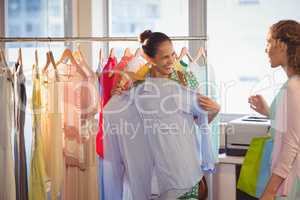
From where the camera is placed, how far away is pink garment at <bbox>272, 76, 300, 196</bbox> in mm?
1785

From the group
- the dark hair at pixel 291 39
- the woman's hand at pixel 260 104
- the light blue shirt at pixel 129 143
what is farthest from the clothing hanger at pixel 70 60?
the dark hair at pixel 291 39

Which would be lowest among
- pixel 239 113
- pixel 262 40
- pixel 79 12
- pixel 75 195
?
pixel 75 195

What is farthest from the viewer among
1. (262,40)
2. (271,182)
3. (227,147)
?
(262,40)

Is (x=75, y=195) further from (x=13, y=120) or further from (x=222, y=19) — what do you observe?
(x=222, y=19)

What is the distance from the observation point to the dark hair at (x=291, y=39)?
1.86m

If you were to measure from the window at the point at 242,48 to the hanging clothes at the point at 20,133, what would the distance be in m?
1.28

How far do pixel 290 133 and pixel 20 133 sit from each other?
128 cm

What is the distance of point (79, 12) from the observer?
10.8 ft

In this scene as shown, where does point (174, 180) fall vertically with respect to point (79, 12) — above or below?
below

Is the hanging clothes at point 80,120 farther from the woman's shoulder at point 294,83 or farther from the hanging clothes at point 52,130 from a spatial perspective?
the woman's shoulder at point 294,83

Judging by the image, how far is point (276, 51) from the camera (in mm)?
1931

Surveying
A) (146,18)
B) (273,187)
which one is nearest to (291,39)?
(273,187)

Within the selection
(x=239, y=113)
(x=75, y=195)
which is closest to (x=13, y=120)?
(x=75, y=195)

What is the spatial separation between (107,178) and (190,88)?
61cm
